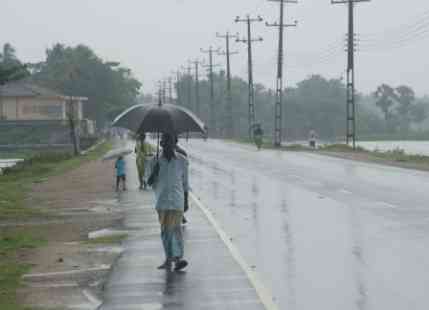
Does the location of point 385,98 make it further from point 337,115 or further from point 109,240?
point 109,240

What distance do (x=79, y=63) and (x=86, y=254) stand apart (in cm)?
10320

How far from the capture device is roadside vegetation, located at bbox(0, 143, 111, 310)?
492 inches

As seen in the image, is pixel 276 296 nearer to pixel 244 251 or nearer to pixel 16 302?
pixel 16 302

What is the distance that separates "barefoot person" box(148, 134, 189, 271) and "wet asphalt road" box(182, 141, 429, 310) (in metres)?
1.04

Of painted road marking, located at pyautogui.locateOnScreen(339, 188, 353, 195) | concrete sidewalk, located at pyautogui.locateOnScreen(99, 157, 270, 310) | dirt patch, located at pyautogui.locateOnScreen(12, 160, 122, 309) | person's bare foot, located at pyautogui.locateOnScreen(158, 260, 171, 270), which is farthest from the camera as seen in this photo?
painted road marking, located at pyautogui.locateOnScreen(339, 188, 353, 195)

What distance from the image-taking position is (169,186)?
1302 cm

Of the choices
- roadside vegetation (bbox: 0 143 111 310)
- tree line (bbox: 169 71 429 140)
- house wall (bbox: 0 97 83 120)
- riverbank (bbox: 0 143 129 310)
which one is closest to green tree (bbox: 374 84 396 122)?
tree line (bbox: 169 71 429 140)

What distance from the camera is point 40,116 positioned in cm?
9944

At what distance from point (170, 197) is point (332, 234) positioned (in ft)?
13.7

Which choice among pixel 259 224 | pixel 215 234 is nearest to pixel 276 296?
pixel 215 234

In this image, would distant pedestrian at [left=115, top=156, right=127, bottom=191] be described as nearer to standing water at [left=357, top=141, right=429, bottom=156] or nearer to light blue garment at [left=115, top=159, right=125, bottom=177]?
light blue garment at [left=115, top=159, right=125, bottom=177]

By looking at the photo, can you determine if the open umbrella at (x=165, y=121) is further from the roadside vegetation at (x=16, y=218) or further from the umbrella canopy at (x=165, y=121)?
the roadside vegetation at (x=16, y=218)

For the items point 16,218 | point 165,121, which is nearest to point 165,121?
point 165,121

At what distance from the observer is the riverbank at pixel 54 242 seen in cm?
1177
